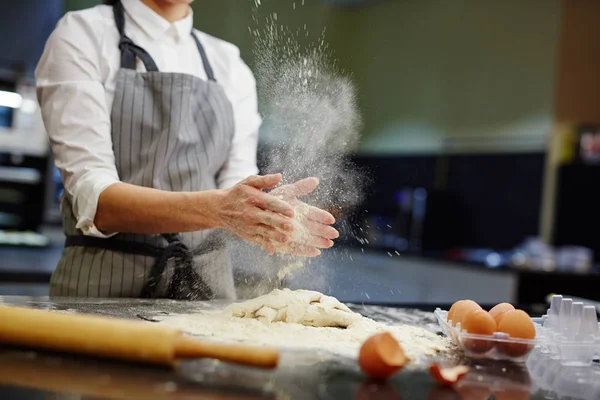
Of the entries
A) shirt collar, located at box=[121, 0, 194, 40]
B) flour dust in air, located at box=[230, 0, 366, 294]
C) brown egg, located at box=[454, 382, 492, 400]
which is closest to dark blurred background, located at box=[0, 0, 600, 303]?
shirt collar, located at box=[121, 0, 194, 40]

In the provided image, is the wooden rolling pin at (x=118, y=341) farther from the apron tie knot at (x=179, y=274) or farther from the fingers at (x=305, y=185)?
the apron tie knot at (x=179, y=274)

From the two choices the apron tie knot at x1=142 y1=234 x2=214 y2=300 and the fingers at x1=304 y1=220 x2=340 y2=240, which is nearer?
the fingers at x1=304 y1=220 x2=340 y2=240

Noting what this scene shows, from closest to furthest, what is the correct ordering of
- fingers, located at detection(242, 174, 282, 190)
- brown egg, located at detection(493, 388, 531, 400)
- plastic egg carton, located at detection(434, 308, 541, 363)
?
brown egg, located at detection(493, 388, 531, 400) < plastic egg carton, located at detection(434, 308, 541, 363) < fingers, located at detection(242, 174, 282, 190)

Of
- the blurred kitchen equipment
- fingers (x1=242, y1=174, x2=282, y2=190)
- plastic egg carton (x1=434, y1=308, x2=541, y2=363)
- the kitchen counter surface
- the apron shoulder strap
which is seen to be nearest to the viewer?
the kitchen counter surface

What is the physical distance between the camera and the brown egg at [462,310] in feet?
3.70

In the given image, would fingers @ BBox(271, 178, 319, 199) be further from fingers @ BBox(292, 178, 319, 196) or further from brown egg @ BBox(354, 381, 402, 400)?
brown egg @ BBox(354, 381, 402, 400)

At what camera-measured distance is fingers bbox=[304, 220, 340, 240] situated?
52.4 inches

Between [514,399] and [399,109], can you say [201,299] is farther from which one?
[399,109]

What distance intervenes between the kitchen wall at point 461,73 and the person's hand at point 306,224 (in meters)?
2.96

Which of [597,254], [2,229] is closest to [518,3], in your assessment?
[597,254]

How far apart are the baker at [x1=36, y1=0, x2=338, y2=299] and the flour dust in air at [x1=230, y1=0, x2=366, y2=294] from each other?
10 cm

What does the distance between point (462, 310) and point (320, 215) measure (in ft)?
1.06

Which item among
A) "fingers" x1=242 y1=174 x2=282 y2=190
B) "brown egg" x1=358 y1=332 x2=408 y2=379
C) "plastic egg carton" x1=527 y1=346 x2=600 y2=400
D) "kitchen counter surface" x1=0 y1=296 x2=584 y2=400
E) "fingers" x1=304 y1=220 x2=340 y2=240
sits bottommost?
"kitchen counter surface" x1=0 y1=296 x2=584 y2=400

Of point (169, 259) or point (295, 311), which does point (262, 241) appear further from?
point (169, 259)
